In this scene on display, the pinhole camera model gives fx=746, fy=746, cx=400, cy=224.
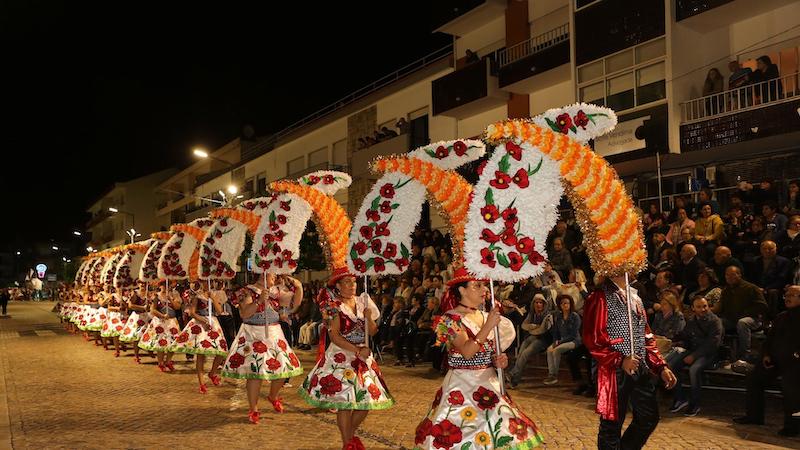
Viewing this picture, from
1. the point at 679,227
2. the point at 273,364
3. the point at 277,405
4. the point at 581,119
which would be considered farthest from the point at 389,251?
the point at 679,227

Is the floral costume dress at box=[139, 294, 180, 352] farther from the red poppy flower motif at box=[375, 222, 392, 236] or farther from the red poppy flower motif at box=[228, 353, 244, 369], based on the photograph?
the red poppy flower motif at box=[375, 222, 392, 236]

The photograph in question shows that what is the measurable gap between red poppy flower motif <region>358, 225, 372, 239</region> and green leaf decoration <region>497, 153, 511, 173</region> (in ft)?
7.27

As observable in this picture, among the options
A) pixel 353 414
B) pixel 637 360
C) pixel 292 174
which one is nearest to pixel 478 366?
pixel 637 360

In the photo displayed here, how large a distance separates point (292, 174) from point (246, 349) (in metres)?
30.0

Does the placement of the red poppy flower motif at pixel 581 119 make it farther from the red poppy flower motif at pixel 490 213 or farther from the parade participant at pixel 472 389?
the parade participant at pixel 472 389

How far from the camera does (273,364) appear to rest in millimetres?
9820

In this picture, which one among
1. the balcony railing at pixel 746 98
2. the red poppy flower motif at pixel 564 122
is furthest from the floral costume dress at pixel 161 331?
the balcony railing at pixel 746 98

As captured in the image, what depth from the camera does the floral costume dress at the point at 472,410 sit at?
17.8ft

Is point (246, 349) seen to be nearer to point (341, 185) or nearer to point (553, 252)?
point (341, 185)

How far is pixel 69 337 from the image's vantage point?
2642 centimetres

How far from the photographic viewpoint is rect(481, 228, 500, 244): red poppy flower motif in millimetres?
5582

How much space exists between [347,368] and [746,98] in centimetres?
1169

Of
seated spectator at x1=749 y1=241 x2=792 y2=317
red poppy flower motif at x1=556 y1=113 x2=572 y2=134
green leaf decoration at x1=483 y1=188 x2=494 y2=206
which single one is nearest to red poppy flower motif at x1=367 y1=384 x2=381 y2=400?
green leaf decoration at x1=483 y1=188 x2=494 y2=206

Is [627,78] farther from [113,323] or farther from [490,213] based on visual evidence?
[113,323]
